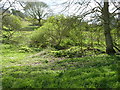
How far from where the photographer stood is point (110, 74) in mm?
6172

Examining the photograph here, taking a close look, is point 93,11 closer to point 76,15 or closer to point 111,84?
point 76,15

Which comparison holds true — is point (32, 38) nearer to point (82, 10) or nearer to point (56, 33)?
point (56, 33)

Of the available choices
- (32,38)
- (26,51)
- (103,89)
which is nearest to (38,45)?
(32,38)

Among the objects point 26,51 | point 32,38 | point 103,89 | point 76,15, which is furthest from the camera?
point 32,38

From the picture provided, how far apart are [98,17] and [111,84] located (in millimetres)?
8772

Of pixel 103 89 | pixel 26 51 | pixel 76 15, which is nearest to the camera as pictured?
pixel 103 89

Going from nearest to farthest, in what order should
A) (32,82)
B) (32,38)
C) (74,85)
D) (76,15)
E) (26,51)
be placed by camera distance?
(74,85) < (32,82) < (76,15) < (26,51) < (32,38)

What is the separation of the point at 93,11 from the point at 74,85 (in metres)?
9.41

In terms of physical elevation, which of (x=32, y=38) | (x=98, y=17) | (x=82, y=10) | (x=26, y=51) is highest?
(x=82, y=10)

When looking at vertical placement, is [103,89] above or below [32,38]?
below

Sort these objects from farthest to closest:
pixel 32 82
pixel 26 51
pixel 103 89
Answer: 1. pixel 26 51
2. pixel 32 82
3. pixel 103 89

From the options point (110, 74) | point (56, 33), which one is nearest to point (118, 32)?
point (110, 74)

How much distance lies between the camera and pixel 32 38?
27984 millimetres

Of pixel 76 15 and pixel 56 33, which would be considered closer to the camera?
pixel 76 15
